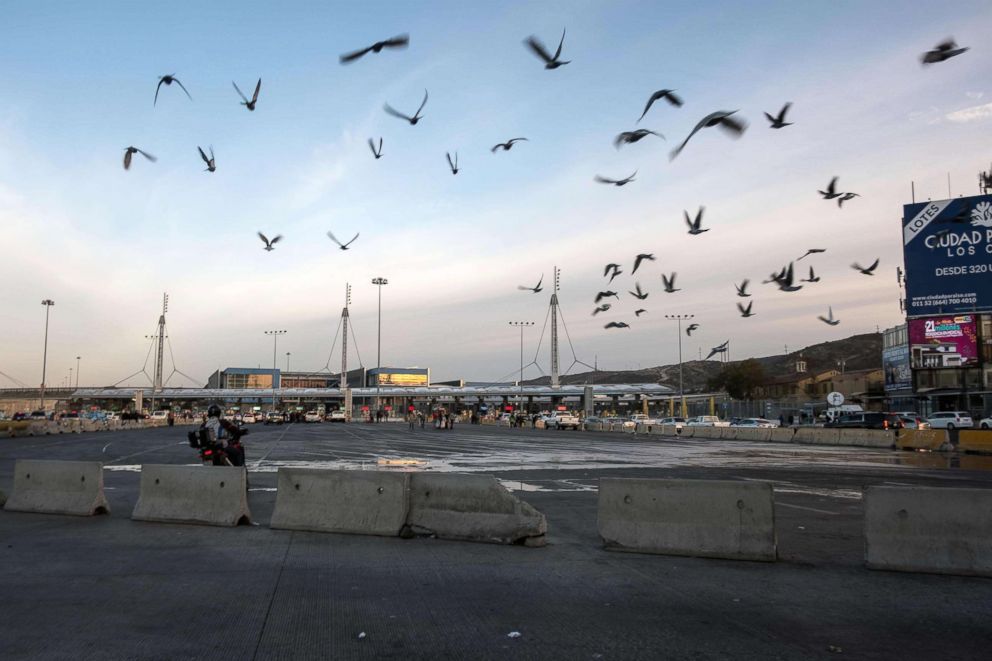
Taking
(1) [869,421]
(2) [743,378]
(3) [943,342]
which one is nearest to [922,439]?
(1) [869,421]

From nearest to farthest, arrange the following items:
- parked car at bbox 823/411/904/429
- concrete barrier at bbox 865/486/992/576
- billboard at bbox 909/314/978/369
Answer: concrete barrier at bbox 865/486/992/576 < parked car at bbox 823/411/904/429 < billboard at bbox 909/314/978/369

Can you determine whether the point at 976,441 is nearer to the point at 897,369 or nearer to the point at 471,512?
the point at 471,512

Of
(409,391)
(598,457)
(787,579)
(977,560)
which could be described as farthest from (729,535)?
(409,391)

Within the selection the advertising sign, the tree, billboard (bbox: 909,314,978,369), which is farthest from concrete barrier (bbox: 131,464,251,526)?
the tree

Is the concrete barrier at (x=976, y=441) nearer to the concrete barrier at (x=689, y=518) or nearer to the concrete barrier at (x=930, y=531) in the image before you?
the concrete barrier at (x=930, y=531)

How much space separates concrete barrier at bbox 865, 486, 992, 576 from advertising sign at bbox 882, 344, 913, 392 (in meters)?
77.0

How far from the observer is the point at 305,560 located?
840 cm

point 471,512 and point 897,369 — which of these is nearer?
point 471,512

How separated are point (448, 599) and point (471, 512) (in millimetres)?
2952

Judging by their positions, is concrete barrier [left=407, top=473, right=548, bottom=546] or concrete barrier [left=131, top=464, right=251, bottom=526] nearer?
concrete barrier [left=407, top=473, right=548, bottom=546]

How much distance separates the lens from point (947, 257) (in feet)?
167

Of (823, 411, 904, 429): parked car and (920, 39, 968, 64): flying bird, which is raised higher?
(920, 39, 968, 64): flying bird

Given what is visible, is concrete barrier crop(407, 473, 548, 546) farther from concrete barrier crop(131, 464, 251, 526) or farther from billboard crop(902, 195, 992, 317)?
billboard crop(902, 195, 992, 317)

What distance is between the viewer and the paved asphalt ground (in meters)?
5.39
